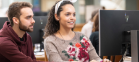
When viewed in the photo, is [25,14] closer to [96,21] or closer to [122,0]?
[96,21]

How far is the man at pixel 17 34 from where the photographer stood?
1307 millimetres

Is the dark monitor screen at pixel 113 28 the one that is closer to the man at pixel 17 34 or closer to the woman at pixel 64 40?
the woman at pixel 64 40

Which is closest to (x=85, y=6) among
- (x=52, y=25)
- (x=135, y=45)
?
(x=52, y=25)

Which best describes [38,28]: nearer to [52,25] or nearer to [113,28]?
[52,25]

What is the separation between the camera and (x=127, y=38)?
1.37 meters

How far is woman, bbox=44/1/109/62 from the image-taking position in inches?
54.0

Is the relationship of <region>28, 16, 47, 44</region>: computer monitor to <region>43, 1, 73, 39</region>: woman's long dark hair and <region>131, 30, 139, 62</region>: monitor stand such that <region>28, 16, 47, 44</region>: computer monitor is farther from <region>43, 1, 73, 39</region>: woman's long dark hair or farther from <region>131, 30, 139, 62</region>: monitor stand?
<region>131, 30, 139, 62</region>: monitor stand

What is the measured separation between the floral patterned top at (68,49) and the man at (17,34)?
0.18m

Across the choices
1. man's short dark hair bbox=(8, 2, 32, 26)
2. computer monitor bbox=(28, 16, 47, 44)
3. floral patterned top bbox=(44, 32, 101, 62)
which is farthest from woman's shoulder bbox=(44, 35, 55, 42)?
computer monitor bbox=(28, 16, 47, 44)

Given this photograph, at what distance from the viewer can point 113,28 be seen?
1332 millimetres

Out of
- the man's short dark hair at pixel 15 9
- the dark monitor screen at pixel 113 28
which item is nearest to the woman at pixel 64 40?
the dark monitor screen at pixel 113 28

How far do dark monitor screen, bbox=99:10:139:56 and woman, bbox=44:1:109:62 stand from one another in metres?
0.15

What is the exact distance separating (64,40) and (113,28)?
0.40 meters

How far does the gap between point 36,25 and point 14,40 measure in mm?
831
